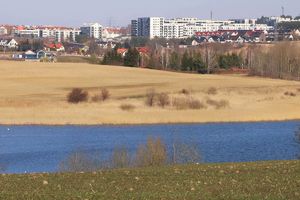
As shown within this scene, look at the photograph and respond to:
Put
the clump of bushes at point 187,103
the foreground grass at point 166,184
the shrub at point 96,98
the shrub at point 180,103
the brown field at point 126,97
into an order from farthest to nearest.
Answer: the shrub at point 96,98, the clump of bushes at point 187,103, the shrub at point 180,103, the brown field at point 126,97, the foreground grass at point 166,184

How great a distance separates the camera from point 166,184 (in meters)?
14.5

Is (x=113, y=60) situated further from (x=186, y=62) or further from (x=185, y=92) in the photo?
(x=185, y=92)

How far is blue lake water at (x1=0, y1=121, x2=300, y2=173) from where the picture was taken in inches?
1433

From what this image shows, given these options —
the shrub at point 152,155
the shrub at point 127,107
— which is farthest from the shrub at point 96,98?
the shrub at point 152,155

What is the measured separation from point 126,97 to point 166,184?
181ft

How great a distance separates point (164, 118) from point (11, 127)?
12745 mm

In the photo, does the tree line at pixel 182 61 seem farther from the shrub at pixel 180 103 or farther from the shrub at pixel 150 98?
the shrub at pixel 180 103

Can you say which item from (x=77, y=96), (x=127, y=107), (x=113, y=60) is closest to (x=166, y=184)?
(x=127, y=107)

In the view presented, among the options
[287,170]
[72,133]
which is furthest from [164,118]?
[287,170]

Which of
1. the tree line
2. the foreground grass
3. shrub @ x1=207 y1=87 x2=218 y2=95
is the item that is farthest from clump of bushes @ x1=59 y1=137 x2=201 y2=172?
the tree line

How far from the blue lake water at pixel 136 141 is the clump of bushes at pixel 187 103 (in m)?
7.20

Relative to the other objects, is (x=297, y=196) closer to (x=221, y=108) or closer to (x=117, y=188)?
(x=117, y=188)

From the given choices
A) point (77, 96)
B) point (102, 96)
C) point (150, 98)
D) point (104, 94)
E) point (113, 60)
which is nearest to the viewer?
point (150, 98)

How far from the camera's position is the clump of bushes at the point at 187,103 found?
66188mm
